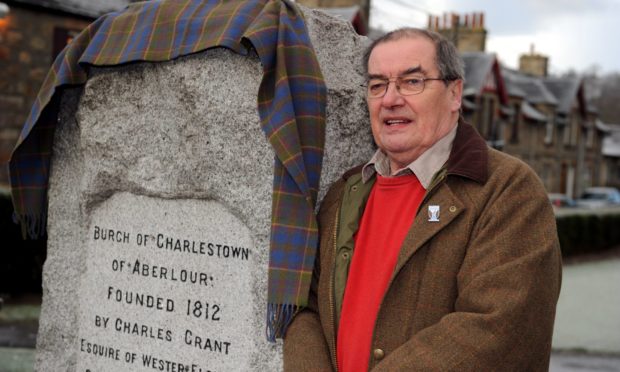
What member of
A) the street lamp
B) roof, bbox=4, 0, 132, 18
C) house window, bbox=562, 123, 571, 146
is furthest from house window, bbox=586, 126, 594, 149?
the street lamp

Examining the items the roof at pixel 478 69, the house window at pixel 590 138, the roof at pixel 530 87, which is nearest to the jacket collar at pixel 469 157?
the roof at pixel 478 69

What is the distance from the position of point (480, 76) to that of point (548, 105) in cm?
709

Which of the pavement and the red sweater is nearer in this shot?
the red sweater

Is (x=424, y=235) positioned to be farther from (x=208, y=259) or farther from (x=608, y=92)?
(x=608, y=92)

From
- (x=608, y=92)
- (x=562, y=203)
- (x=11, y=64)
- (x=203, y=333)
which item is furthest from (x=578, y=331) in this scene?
(x=608, y=92)

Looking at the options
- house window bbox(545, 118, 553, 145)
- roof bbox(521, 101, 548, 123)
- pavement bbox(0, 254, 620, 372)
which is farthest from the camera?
house window bbox(545, 118, 553, 145)

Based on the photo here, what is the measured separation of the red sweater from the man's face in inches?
4.4

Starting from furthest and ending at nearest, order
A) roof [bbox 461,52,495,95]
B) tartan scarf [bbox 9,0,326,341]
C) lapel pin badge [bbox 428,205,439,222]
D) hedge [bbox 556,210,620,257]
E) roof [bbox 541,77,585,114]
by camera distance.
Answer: roof [bbox 541,77,585,114] < roof [bbox 461,52,495,95] < hedge [bbox 556,210,620,257] < tartan scarf [bbox 9,0,326,341] < lapel pin badge [bbox 428,205,439,222]

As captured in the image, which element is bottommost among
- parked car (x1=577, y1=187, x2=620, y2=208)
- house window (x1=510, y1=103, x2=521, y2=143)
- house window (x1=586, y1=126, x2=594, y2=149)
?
parked car (x1=577, y1=187, x2=620, y2=208)

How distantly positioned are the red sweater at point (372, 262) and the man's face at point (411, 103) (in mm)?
112

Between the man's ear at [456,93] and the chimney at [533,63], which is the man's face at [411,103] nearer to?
the man's ear at [456,93]

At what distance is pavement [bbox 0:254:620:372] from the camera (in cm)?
679

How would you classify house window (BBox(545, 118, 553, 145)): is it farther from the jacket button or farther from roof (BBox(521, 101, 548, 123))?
the jacket button

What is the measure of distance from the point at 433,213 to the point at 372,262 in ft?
0.83
